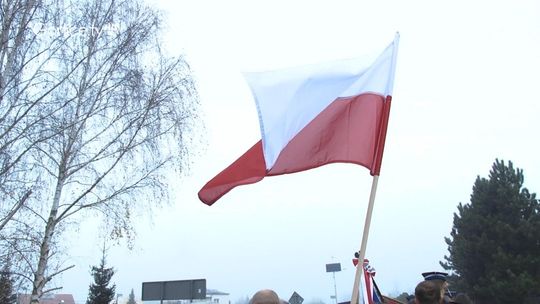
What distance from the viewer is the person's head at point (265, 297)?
3.61 meters

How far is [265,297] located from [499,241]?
25.1m

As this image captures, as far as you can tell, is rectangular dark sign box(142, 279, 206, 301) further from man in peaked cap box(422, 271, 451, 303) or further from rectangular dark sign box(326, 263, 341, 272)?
rectangular dark sign box(326, 263, 341, 272)

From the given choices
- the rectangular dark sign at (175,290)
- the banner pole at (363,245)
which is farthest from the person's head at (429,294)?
the rectangular dark sign at (175,290)

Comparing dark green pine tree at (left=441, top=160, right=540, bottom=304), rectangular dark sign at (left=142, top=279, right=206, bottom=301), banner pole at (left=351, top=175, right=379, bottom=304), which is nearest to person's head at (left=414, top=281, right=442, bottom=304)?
banner pole at (left=351, top=175, right=379, bottom=304)

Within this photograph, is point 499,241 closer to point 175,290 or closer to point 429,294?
point 175,290

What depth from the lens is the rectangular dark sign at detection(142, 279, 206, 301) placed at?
15.7 meters

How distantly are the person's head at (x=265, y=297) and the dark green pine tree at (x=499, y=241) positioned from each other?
23.5 m

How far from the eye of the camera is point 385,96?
17.4 ft

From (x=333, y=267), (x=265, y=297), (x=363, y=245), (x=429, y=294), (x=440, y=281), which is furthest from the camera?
(x=333, y=267)

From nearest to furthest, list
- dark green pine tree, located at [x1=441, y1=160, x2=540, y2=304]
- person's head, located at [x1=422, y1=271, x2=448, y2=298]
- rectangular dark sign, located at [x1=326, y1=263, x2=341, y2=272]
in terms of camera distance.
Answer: person's head, located at [x1=422, y1=271, x2=448, y2=298]
dark green pine tree, located at [x1=441, y1=160, x2=540, y2=304]
rectangular dark sign, located at [x1=326, y1=263, x2=341, y2=272]

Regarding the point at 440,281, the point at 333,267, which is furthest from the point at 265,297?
the point at 333,267

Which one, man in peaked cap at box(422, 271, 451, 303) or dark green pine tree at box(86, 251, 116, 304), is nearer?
man in peaked cap at box(422, 271, 451, 303)

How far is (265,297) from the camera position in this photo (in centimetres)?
363

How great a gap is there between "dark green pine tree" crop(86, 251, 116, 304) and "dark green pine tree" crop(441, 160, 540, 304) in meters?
20.0
